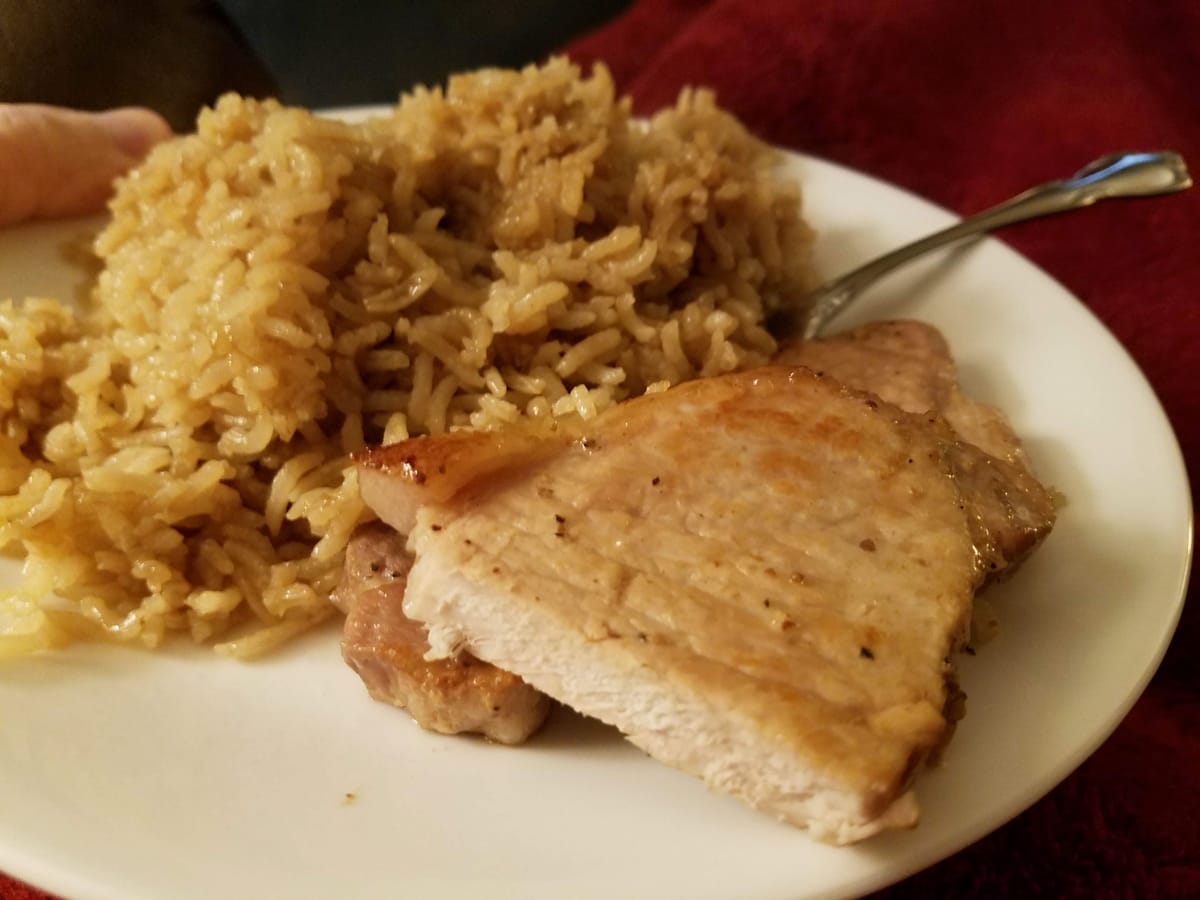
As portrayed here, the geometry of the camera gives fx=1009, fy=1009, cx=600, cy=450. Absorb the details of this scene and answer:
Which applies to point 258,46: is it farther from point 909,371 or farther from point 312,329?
point 909,371

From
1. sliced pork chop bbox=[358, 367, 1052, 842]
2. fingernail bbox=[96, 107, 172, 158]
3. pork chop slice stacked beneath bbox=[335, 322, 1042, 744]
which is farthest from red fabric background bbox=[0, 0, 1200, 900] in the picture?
fingernail bbox=[96, 107, 172, 158]

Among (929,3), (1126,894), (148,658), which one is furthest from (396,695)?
(929,3)

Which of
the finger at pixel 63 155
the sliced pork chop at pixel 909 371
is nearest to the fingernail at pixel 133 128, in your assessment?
the finger at pixel 63 155

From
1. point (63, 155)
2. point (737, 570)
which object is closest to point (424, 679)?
point (737, 570)

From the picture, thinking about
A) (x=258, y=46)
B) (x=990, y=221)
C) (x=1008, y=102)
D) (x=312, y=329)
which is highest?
(x=1008, y=102)

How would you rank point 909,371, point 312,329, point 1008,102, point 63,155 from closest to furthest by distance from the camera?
point 312,329 < point 909,371 < point 63,155 < point 1008,102

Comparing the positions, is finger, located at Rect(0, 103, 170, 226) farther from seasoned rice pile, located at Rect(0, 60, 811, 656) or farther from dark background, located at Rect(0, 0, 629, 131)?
seasoned rice pile, located at Rect(0, 60, 811, 656)
